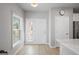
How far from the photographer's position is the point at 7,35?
163 cm

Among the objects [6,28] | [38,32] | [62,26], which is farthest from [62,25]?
[6,28]

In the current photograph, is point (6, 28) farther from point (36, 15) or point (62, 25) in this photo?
point (62, 25)

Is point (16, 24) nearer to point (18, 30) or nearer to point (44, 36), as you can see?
point (18, 30)

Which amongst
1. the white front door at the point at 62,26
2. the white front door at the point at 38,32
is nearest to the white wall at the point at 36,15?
the white front door at the point at 38,32

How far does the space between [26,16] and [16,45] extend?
0.58 metres

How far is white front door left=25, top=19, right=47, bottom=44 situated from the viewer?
76.4 inches

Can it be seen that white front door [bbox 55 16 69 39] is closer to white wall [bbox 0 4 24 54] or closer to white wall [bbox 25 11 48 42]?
white wall [bbox 25 11 48 42]

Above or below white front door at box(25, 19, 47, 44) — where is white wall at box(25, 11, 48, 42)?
above

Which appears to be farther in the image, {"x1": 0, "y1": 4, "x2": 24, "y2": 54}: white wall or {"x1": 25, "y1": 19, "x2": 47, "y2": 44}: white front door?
{"x1": 25, "y1": 19, "x2": 47, "y2": 44}: white front door

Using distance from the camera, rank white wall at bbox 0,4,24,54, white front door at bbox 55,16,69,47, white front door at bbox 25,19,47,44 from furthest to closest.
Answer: white front door at bbox 55,16,69,47 → white front door at bbox 25,19,47,44 → white wall at bbox 0,4,24,54

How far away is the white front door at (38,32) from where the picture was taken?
6.36ft

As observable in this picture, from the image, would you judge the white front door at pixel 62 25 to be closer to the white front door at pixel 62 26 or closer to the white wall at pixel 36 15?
the white front door at pixel 62 26

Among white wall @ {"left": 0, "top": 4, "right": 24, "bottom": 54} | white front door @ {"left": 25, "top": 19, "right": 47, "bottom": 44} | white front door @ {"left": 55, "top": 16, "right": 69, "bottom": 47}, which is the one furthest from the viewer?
white front door @ {"left": 55, "top": 16, "right": 69, "bottom": 47}

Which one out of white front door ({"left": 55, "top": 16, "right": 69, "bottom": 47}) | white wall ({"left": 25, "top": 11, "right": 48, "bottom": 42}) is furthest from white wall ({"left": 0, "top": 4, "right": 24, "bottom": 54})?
white front door ({"left": 55, "top": 16, "right": 69, "bottom": 47})
